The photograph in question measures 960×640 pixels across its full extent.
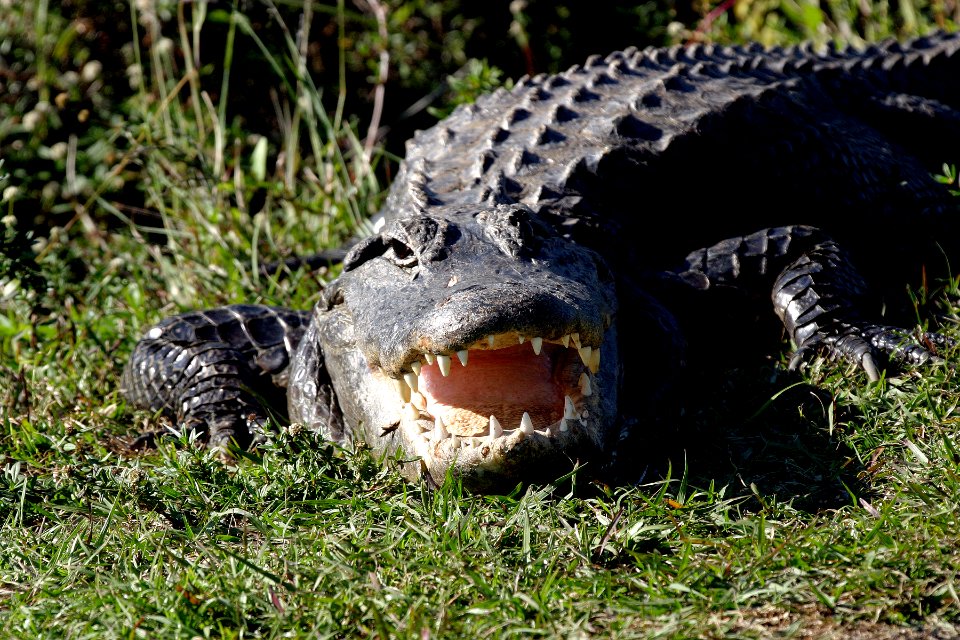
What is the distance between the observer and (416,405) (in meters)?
2.87

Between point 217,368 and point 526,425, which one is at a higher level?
point 526,425

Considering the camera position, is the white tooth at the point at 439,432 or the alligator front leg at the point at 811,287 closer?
the white tooth at the point at 439,432

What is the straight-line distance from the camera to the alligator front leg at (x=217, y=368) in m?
3.70

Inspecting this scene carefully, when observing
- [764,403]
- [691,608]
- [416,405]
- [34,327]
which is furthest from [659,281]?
[34,327]

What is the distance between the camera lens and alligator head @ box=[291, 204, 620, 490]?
8.57 ft

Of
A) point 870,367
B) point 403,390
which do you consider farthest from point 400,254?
point 870,367

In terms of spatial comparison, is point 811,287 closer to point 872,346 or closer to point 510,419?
point 872,346

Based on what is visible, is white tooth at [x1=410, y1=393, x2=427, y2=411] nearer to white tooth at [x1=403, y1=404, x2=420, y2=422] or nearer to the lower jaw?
white tooth at [x1=403, y1=404, x2=420, y2=422]

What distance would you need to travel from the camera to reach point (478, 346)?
2.58 metres

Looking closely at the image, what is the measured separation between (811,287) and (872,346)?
37cm

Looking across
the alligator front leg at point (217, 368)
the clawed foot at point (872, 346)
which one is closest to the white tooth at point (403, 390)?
the alligator front leg at point (217, 368)

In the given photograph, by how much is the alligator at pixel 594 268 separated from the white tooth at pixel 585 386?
10mm

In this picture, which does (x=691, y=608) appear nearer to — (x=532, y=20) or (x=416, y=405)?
(x=416, y=405)

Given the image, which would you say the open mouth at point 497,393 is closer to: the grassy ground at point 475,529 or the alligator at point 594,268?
the alligator at point 594,268
